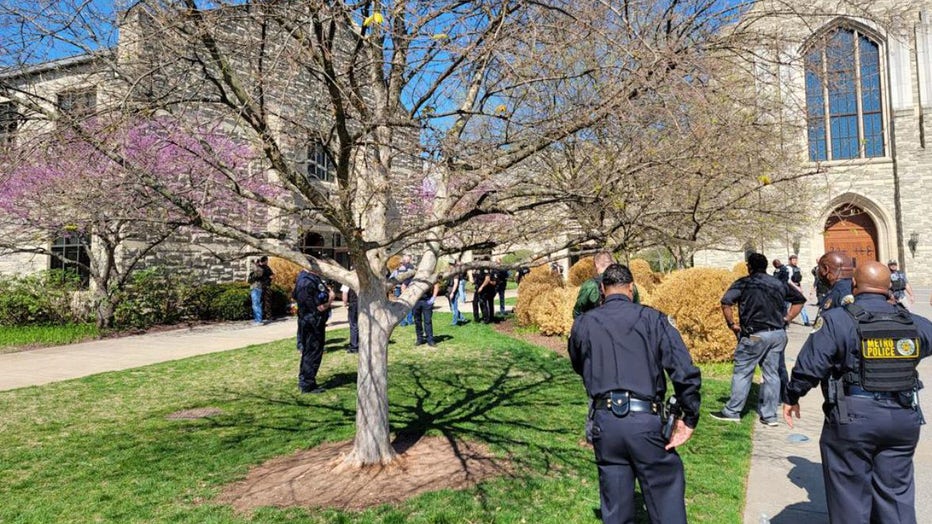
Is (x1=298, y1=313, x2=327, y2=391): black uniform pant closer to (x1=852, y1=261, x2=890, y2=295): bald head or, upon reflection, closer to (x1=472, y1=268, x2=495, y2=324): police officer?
(x1=852, y1=261, x2=890, y2=295): bald head

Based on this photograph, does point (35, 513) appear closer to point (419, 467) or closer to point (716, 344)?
point (419, 467)

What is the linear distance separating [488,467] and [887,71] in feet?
107

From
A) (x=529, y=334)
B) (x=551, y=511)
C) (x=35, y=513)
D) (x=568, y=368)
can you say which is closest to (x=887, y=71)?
(x=529, y=334)

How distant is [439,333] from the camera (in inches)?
502

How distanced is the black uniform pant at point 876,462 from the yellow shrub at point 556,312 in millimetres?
8395

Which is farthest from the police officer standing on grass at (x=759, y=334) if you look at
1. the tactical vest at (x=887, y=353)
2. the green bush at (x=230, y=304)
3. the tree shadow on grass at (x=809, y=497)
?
the green bush at (x=230, y=304)

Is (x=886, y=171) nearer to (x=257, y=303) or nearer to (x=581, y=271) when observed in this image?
(x=581, y=271)

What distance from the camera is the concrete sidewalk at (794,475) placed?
3615mm

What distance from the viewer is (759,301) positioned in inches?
218

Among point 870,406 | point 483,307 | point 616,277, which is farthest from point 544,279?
point 870,406

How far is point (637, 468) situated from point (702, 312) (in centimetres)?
687

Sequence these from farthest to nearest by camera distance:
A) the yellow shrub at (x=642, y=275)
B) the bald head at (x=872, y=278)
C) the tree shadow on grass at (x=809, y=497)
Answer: the yellow shrub at (x=642, y=275), the tree shadow on grass at (x=809, y=497), the bald head at (x=872, y=278)

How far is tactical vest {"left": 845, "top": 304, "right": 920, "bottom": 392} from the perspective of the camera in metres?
2.85

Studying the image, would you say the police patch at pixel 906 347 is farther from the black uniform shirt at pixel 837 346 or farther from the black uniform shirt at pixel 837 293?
the black uniform shirt at pixel 837 293
